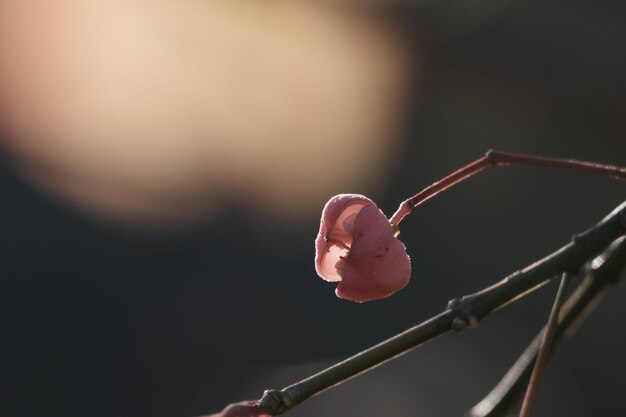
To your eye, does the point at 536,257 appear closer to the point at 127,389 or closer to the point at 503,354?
the point at 503,354

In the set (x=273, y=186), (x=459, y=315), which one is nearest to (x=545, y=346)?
(x=459, y=315)

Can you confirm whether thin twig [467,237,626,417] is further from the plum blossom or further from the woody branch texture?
the plum blossom

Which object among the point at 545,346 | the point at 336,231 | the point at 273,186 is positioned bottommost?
the point at 545,346

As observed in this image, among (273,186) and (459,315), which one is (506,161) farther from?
(273,186)

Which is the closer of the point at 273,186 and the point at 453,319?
the point at 453,319

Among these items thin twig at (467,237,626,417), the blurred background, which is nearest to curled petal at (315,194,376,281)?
thin twig at (467,237,626,417)

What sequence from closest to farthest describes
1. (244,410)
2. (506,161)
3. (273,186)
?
1. (244,410)
2. (506,161)
3. (273,186)
